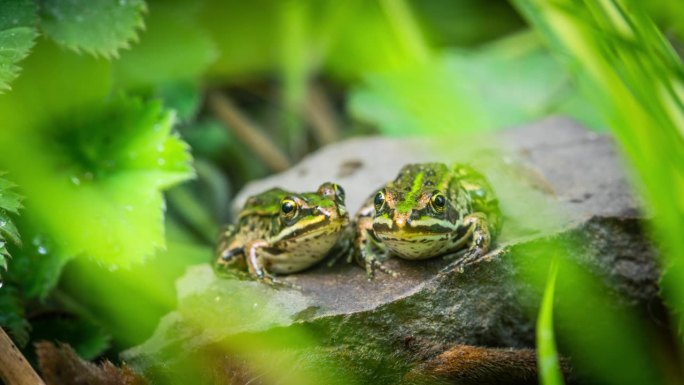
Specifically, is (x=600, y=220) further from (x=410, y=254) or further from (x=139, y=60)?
(x=139, y=60)

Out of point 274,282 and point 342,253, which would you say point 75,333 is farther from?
point 342,253

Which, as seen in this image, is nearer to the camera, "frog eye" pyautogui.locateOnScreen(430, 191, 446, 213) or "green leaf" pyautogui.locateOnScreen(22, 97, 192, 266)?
"frog eye" pyautogui.locateOnScreen(430, 191, 446, 213)

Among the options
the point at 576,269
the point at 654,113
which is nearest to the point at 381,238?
the point at 576,269

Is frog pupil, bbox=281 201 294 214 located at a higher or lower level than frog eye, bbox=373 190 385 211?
higher

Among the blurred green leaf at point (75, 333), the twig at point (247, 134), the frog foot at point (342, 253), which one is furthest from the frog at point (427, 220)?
the twig at point (247, 134)

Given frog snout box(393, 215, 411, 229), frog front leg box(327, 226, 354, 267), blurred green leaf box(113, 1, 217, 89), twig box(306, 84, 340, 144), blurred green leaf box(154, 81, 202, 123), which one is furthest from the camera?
twig box(306, 84, 340, 144)

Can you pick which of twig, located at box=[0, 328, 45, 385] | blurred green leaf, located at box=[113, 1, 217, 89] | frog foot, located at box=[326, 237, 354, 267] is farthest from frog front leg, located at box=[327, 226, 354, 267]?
blurred green leaf, located at box=[113, 1, 217, 89]

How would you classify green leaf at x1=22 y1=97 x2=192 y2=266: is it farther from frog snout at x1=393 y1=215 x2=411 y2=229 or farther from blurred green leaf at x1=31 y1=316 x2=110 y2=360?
frog snout at x1=393 y1=215 x2=411 y2=229

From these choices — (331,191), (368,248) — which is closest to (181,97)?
(331,191)
